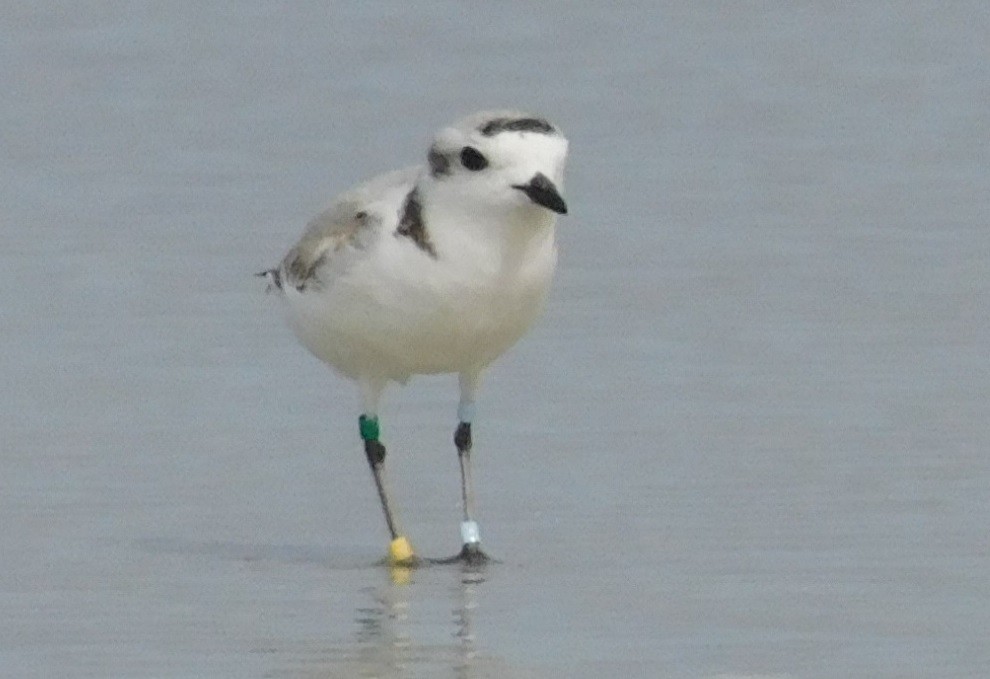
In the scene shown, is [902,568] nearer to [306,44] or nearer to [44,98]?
[44,98]

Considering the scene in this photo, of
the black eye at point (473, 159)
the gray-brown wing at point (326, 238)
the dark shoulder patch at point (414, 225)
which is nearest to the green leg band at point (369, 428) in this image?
the gray-brown wing at point (326, 238)

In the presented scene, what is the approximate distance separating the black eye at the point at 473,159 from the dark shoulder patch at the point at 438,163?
0.09 m

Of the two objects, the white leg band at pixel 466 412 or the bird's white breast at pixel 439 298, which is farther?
the white leg band at pixel 466 412

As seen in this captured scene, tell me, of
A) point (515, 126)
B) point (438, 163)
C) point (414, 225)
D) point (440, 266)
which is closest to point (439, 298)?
point (440, 266)

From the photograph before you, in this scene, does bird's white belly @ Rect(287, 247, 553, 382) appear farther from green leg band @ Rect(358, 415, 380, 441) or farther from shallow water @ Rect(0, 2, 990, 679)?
shallow water @ Rect(0, 2, 990, 679)

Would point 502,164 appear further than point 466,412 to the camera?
No

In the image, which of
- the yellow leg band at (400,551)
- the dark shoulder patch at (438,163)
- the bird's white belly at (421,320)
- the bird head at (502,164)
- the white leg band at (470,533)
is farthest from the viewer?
the white leg band at (470,533)

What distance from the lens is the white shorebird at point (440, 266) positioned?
9.53 m

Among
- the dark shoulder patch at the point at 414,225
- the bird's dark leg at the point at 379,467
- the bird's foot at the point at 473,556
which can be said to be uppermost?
the dark shoulder patch at the point at 414,225

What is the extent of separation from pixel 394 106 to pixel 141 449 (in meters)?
8.91

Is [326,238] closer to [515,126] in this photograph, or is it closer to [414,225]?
[414,225]

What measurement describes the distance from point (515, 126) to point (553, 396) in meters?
2.70

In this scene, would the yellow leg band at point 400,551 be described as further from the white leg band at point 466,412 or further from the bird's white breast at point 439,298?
the white leg band at point 466,412

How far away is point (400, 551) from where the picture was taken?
397 inches
